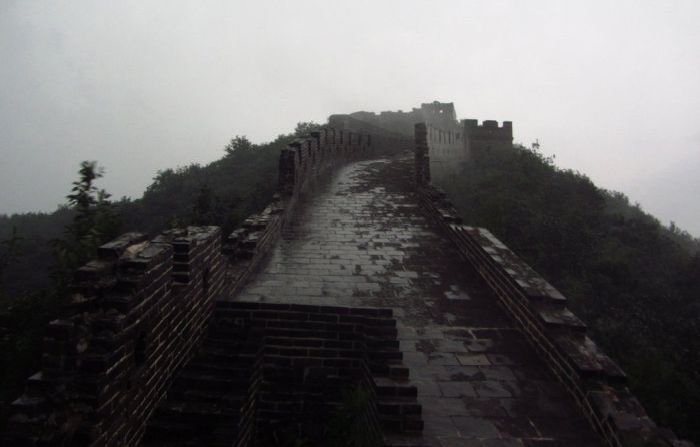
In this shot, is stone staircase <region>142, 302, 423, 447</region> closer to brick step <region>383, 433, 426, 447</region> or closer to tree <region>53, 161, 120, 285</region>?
brick step <region>383, 433, 426, 447</region>

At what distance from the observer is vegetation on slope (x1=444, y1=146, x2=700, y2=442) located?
655cm

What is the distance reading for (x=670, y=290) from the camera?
34.9 ft

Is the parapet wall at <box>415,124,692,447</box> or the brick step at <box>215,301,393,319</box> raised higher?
the brick step at <box>215,301,393,319</box>

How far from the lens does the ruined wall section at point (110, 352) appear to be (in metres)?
2.48

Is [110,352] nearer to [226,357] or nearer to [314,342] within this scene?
[226,357]

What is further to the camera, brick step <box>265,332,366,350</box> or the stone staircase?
brick step <box>265,332,366,350</box>

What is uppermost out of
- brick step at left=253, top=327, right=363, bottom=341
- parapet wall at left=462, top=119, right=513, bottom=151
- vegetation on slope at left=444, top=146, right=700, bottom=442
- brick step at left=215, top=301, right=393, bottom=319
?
parapet wall at left=462, top=119, right=513, bottom=151

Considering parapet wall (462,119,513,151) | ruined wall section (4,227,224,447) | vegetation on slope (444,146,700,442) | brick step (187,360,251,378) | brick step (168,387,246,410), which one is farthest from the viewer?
parapet wall (462,119,513,151)

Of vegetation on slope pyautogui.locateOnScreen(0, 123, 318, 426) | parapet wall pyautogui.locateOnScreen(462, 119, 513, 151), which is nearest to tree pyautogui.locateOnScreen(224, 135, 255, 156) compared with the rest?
vegetation on slope pyautogui.locateOnScreen(0, 123, 318, 426)

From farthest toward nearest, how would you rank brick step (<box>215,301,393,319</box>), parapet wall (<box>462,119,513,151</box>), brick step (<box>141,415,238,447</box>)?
1. parapet wall (<box>462,119,513,151</box>)
2. brick step (<box>215,301,393,319</box>)
3. brick step (<box>141,415,238,447</box>)

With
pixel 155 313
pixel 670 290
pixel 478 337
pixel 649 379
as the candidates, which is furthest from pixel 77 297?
pixel 670 290

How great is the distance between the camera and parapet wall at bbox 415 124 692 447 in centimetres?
354

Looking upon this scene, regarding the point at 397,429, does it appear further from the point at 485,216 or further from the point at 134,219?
the point at 134,219

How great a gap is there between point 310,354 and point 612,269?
907 centimetres
